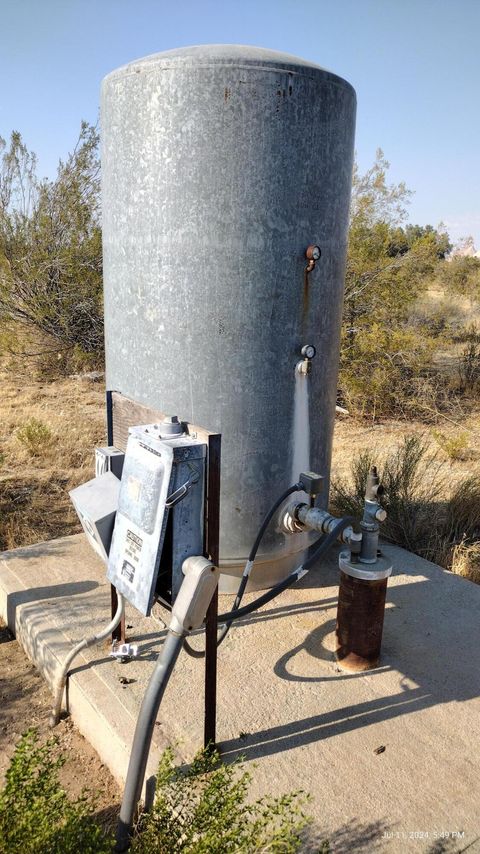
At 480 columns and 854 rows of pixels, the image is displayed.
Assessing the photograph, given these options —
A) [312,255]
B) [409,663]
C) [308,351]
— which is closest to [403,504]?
[409,663]

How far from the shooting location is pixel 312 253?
2.88m

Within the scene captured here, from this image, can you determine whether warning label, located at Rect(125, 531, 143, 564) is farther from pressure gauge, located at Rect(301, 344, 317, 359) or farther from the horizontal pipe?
pressure gauge, located at Rect(301, 344, 317, 359)

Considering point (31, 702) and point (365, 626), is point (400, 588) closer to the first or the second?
point (365, 626)

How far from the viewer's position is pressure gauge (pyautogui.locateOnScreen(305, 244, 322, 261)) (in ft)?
9.46

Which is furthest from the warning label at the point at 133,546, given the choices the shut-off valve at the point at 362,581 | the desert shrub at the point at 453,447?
the desert shrub at the point at 453,447

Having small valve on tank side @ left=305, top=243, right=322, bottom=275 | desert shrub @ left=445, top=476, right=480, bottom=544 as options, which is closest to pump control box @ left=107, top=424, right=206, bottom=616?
small valve on tank side @ left=305, top=243, right=322, bottom=275

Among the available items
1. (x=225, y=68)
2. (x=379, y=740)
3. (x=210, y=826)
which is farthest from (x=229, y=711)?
(x=225, y=68)

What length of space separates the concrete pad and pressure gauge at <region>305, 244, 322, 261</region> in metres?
1.81

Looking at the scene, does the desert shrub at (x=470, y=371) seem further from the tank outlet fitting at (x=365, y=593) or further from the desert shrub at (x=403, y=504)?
the tank outlet fitting at (x=365, y=593)

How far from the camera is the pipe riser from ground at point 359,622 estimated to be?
2709 millimetres

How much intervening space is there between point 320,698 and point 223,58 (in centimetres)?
274

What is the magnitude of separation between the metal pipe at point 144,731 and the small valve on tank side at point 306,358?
150cm

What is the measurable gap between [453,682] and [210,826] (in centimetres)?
145

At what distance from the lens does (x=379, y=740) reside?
2.41 metres
